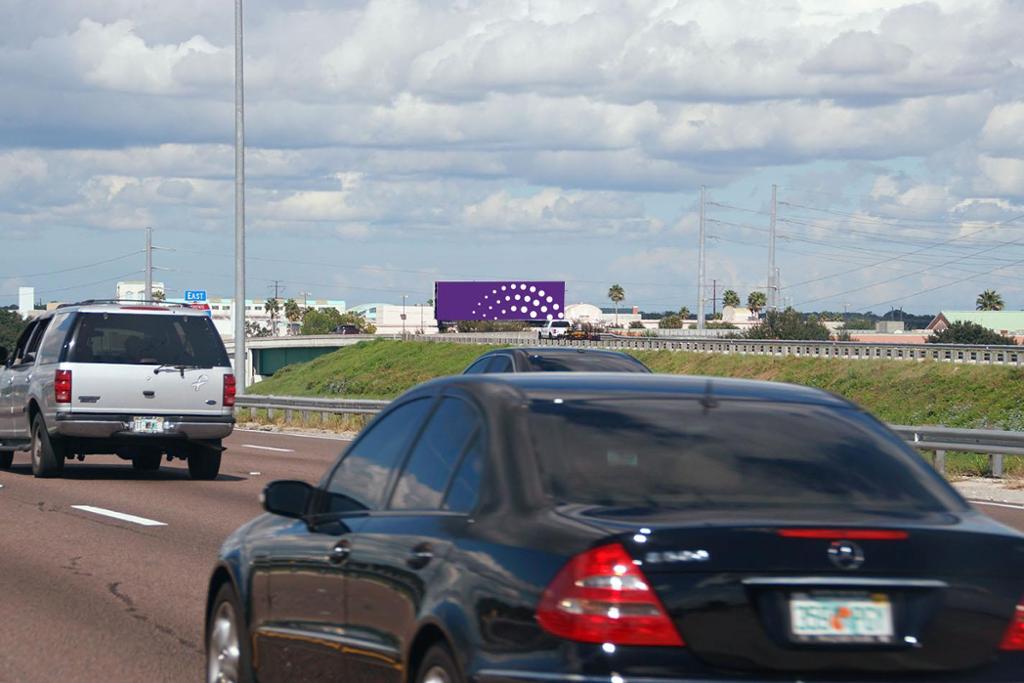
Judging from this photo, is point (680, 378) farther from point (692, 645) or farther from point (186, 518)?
point (186, 518)

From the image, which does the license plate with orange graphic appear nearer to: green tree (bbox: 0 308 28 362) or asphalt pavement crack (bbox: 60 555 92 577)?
asphalt pavement crack (bbox: 60 555 92 577)

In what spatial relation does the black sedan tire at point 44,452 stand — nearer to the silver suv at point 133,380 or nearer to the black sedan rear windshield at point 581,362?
the silver suv at point 133,380

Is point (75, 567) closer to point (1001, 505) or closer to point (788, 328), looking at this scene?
point (1001, 505)

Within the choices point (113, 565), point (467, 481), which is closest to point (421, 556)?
point (467, 481)

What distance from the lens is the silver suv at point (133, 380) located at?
19.4 metres

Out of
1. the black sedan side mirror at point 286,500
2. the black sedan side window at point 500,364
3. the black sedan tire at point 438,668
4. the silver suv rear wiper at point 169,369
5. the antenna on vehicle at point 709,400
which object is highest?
the antenna on vehicle at point 709,400

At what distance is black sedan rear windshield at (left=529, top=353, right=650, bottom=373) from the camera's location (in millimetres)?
18016

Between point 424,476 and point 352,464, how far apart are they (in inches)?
35.1

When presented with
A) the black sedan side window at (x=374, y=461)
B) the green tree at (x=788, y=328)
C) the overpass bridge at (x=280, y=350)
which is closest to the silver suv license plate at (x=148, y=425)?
the black sedan side window at (x=374, y=461)

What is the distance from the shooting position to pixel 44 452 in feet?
66.2

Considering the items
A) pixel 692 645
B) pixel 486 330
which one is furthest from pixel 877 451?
pixel 486 330

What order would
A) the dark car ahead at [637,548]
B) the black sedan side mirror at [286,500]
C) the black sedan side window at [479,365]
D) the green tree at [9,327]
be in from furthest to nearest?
1. the green tree at [9,327]
2. the black sedan side window at [479,365]
3. the black sedan side mirror at [286,500]
4. the dark car ahead at [637,548]

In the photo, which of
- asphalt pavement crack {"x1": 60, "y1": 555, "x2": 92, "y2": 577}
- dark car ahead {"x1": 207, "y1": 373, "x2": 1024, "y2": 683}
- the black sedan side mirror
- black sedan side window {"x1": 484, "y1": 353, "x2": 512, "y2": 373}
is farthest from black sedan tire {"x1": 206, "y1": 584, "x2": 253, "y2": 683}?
black sedan side window {"x1": 484, "y1": 353, "x2": 512, "y2": 373}

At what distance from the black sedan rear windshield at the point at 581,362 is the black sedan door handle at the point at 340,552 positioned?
11582 mm
